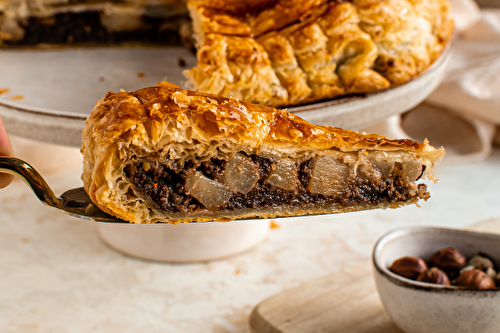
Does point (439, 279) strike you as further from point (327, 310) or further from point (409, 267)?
point (327, 310)

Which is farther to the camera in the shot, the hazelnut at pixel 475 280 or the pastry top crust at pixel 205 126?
the hazelnut at pixel 475 280

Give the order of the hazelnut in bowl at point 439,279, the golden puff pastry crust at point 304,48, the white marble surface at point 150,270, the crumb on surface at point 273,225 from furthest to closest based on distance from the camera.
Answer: the crumb on surface at point 273,225 → the golden puff pastry crust at point 304,48 → the white marble surface at point 150,270 → the hazelnut in bowl at point 439,279

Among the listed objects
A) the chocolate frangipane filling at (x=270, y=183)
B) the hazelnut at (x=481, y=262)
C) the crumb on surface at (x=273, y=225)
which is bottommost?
the crumb on surface at (x=273, y=225)

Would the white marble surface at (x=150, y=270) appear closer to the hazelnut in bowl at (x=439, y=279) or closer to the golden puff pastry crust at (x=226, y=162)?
the hazelnut in bowl at (x=439, y=279)

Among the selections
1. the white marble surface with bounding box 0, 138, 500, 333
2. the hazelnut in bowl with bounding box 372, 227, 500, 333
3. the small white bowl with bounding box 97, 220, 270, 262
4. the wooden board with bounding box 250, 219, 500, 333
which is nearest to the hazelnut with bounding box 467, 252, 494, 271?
the hazelnut in bowl with bounding box 372, 227, 500, 333

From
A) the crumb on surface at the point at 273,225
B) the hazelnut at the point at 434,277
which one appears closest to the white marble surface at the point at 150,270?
the crumb on surface at the point at 273,225

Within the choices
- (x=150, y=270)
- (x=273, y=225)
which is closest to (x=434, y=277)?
(x=273, y=225)

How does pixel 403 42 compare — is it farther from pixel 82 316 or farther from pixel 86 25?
pixel 86 25
